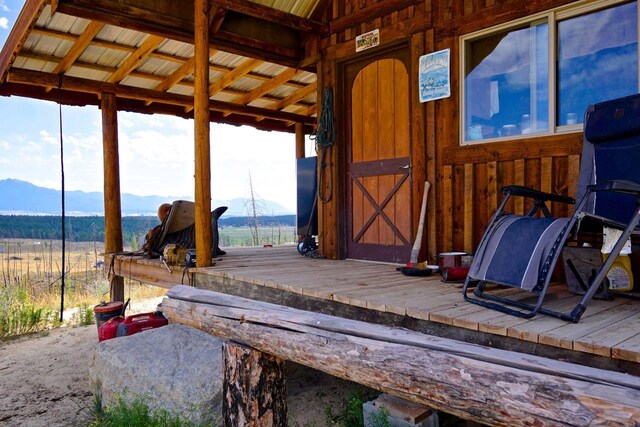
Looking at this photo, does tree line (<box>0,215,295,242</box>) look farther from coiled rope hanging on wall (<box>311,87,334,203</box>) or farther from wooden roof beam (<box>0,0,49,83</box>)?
coiled rope hanging on wall (<box>311,87,334,203</box>)

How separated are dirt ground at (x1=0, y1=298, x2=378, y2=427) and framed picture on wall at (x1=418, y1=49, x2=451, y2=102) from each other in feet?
8.78

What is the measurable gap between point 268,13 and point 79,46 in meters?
2.28

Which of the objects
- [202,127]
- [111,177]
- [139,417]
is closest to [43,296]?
[111,177]

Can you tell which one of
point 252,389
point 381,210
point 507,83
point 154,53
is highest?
point 154,53

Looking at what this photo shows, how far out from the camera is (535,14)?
373 cm

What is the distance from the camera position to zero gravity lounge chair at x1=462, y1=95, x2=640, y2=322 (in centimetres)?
233

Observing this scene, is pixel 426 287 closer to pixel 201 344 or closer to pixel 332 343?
pixel 332 343

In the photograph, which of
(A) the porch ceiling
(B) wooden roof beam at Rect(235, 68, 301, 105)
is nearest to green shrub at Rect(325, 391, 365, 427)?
(A) the porch ceiling

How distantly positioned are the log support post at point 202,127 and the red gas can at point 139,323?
81 centimetres

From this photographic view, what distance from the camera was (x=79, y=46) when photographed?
210 inches

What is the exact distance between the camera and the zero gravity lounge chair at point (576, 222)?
2.33 metres

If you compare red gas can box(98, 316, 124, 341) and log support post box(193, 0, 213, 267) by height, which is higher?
log support post box(193, 0, 213, 267)

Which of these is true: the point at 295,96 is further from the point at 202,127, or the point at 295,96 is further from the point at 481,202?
the point at 481,202

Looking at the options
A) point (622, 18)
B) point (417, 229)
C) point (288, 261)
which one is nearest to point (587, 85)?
point (622, 18)
